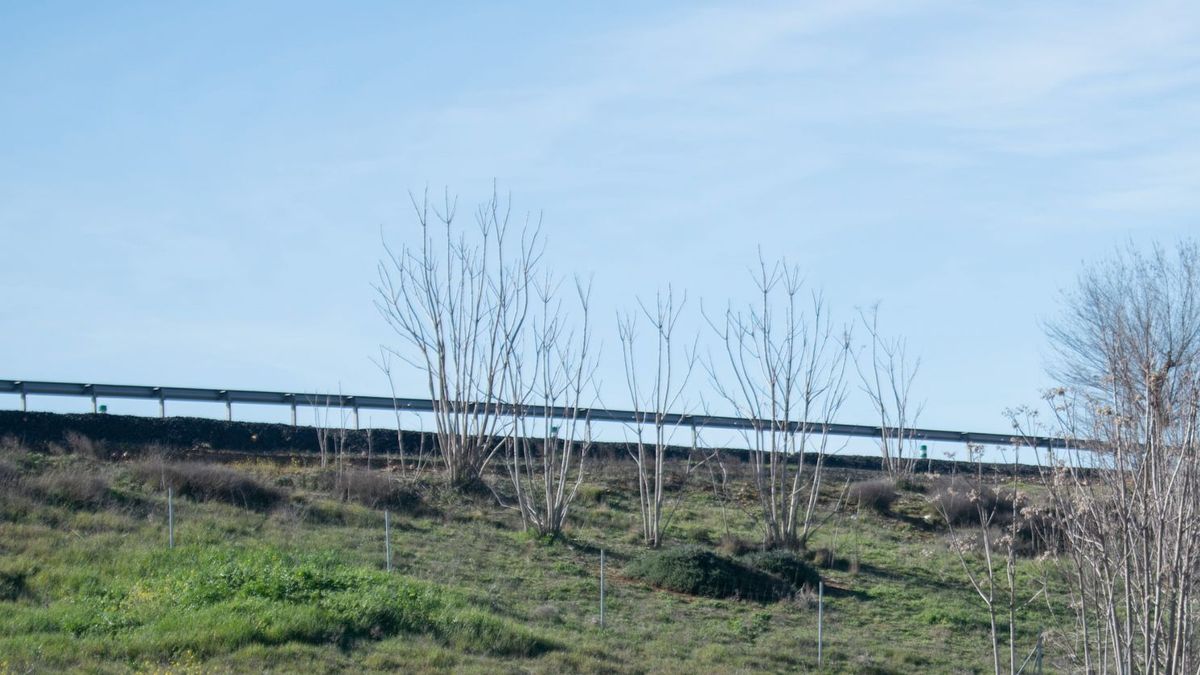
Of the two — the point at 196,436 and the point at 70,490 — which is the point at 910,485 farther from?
the point at 70,490

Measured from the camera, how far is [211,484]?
27500 mm

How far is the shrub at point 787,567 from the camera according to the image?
25.5 meters

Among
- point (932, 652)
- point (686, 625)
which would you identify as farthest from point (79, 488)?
point (932, 652)

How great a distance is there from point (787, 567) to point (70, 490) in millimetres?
14921

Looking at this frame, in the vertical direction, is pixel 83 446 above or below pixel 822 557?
above

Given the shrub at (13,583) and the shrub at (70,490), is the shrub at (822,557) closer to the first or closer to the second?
the shrub at (70,490)

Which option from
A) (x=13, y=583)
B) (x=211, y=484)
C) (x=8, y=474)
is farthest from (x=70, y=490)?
(x=13, y=583)

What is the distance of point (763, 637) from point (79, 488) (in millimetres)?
14351

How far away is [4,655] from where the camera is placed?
632 inches

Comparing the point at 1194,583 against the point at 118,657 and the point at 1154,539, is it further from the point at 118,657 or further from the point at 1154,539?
the point at 118,657

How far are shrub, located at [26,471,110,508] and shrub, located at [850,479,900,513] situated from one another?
19276 millimetres

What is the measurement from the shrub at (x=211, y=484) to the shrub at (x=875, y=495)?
15.6 metres

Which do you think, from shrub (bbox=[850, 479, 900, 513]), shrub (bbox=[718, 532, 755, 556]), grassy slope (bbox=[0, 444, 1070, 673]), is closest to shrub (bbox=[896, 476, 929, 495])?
shrub (bbox=[850, 479, 900, 513])

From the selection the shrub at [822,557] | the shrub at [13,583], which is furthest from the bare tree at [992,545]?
the shrub at [13,583]
